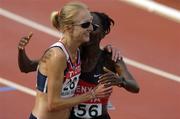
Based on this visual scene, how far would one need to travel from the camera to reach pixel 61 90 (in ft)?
14.4

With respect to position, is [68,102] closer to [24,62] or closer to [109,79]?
[109,79]

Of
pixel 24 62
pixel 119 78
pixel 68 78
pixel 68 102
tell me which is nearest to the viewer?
pixel 68 102

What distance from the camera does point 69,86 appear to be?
4.55m

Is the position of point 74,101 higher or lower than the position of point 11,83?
higher

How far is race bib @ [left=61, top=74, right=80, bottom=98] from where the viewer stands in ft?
14.8

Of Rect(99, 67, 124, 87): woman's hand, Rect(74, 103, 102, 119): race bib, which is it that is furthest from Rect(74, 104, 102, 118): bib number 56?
Rect(99, 67, 124, 87): woman's hand

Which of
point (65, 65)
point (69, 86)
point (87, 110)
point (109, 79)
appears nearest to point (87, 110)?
point (87, 110)

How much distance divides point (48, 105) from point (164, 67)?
3.93 meters

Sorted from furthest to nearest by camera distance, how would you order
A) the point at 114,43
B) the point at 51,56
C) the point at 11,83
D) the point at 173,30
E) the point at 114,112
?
the point at 173,30
the point at 114,43
the point at 11,83
the point at 114,112
the point at 51,56

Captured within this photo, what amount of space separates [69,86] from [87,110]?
45 centimetres

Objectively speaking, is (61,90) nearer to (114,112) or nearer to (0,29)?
(114,112)

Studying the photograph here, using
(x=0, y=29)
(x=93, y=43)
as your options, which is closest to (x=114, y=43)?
(x=0, y=29)

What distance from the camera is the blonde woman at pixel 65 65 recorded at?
4301 millimetres

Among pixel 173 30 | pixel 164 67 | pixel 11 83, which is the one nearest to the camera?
pixel 11 83
